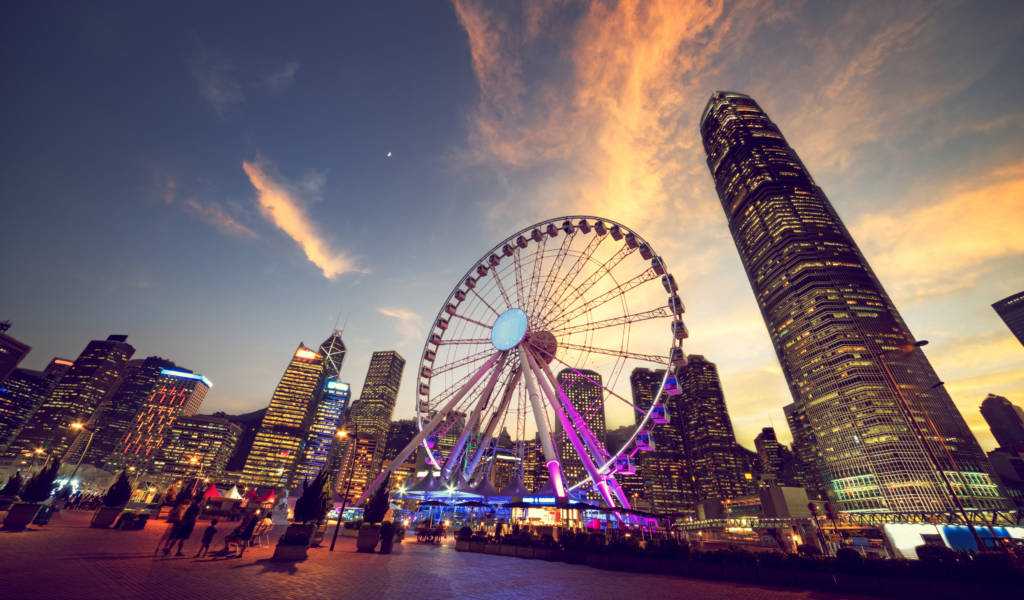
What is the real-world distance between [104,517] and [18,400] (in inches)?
10544

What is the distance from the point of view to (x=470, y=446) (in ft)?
120

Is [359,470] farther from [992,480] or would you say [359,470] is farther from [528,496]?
[992,480]

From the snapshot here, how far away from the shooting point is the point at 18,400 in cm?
18112

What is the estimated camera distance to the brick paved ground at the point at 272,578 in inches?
331

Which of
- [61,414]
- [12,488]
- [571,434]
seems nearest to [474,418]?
[571,434]

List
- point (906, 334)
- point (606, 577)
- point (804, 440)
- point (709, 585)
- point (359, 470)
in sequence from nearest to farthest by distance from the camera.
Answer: point (709, 585) < point (606, 577) < point (906, 334) < point (804, 440) < point (359, 470)

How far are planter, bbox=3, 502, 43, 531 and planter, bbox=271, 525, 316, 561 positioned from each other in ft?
32.0

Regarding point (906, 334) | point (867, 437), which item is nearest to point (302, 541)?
point (867, 437)

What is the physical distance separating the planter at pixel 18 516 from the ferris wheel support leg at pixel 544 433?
23103 millimetres

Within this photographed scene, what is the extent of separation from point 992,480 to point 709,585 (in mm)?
140369

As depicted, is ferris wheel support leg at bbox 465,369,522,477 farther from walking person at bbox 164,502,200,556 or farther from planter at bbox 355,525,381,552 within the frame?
walking person at bbox 164,502,200,556

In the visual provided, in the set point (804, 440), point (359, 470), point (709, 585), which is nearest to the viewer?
point (709, 585)

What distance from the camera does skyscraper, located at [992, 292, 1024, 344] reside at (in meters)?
163

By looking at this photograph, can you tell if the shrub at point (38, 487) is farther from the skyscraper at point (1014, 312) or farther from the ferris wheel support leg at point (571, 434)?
the skyscraper at point (1014, 312)
